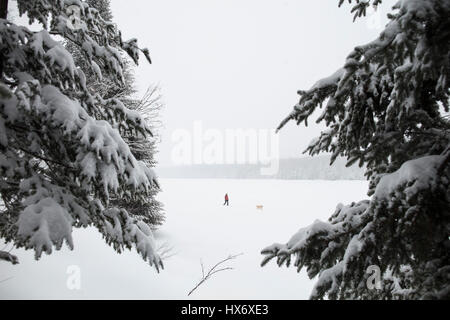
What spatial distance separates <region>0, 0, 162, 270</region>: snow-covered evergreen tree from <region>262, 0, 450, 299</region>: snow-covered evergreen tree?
1.73 m

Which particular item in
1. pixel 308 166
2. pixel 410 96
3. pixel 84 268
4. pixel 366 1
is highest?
pixel 366 1

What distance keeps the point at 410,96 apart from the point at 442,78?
313 millimetres

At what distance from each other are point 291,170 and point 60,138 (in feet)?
350

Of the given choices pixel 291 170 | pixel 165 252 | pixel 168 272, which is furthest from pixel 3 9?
pixel 291 170

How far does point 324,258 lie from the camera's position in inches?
93.5

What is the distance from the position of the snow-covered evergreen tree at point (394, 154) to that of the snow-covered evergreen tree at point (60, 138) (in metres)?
1.73

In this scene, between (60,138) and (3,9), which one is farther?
(3,9)

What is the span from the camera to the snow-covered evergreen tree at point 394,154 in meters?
1.78

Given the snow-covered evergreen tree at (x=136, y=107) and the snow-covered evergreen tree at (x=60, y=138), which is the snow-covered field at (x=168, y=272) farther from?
the snow-covered evergreen tree at (x=60, y=138)

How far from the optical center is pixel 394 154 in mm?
2428

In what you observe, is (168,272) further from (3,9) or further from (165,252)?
(3,9)

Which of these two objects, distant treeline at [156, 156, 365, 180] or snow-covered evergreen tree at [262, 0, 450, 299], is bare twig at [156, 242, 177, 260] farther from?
distant treeline at [156, 156, 365, 180]
